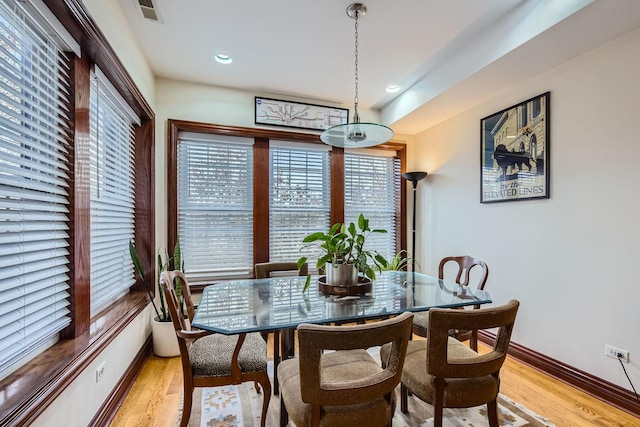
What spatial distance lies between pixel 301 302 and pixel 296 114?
8.29 feet

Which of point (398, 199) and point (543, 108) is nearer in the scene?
point (543, 108)

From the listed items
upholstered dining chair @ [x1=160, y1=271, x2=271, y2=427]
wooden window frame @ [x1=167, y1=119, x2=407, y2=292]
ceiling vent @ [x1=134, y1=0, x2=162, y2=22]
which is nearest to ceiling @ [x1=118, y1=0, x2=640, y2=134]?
ceiling vent @ [x1=134, y1=0, x2=162, y2=22]

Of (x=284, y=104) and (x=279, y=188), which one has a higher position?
(x=284, y=104)

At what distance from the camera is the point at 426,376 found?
5.05 ft

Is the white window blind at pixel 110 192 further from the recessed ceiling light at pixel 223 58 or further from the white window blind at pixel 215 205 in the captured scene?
the recessed ceiling light at pixel 223 58

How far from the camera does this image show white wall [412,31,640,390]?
2.09 metres

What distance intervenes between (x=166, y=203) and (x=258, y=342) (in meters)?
2.04

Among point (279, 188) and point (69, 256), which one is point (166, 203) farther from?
point (69, 256)

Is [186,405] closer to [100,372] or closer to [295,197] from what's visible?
[100,372]

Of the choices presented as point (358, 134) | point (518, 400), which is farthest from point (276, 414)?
point (358, 134)

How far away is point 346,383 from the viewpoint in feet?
4.07

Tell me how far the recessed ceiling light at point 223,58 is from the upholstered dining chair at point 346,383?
2656mm

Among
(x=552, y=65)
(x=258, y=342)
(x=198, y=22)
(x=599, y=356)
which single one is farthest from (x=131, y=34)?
(x=599, y=356)

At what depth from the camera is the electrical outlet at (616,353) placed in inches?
81.5
